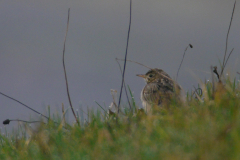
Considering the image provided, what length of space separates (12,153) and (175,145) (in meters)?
2.36

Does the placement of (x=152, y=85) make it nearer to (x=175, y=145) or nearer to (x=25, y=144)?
(x=25, y=144)

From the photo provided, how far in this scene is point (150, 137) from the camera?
351cm

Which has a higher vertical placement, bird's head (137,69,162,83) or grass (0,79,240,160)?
bird's head (137,69,162,83)

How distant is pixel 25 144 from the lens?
468cm

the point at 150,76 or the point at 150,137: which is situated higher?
the point at 150,76

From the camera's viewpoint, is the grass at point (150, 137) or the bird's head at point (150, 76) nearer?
the grass at point (150, 137)

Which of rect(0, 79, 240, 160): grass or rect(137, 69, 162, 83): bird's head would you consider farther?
rect(137, 69, 162, 83): bird's head

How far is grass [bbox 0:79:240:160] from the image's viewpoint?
2.97 m

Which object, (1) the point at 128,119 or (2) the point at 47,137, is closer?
(2) the point at 47,137

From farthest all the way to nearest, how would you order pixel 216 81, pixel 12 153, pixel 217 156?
pixel 216 81 → pixel 12 153 → pixel 217 156

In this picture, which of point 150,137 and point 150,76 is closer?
point 150,137

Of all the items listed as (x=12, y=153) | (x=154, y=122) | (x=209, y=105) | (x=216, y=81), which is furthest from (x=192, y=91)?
(x=12, y=153)

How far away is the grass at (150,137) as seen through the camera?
2975 mm

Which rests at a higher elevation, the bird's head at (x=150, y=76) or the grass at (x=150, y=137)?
the bird's head at (x=150, y=76)
